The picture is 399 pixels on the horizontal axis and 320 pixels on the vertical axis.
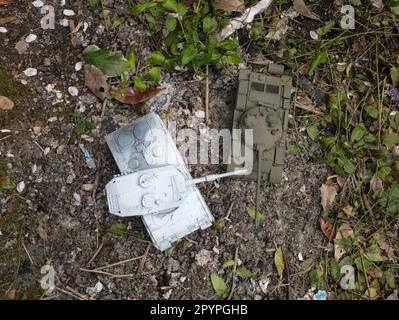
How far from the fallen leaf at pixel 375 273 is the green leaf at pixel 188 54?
1209 mm

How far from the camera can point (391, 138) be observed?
224 cm

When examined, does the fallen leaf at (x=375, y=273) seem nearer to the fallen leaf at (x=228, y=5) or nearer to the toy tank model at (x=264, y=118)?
the toy tank model at (x=264, y=118)

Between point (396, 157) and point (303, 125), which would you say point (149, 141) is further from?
point (396, 157)

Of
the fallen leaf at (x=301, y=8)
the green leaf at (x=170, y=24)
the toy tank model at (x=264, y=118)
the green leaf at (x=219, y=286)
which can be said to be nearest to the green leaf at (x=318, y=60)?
the toy tank model at (x=264, y=118)

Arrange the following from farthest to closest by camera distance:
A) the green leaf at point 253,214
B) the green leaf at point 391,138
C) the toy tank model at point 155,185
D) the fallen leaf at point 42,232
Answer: the green leaf at point 391,138 < the green leaf at point 253,214 < the fallen leaf at point 42,232 < the toy tank model at point 155,185

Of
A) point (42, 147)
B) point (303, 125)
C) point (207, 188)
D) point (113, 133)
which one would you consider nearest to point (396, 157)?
point (303, 125)

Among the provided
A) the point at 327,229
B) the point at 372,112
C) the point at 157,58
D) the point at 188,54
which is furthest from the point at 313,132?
the point at 157,58

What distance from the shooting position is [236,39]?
2260 mm

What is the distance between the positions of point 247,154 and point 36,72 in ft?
3.27

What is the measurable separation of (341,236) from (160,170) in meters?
0.86

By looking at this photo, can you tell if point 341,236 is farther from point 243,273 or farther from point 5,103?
point 5,103

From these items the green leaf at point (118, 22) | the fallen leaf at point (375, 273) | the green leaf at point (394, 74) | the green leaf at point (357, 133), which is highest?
the green leaf at point (118, 22)

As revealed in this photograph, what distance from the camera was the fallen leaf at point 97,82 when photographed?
2145mm

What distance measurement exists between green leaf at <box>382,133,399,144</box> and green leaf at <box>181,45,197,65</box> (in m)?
0.95
